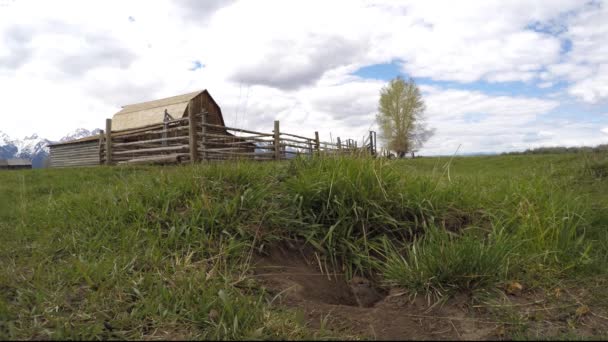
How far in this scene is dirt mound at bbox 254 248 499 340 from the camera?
1.95m

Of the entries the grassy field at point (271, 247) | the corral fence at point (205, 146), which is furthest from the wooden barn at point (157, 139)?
the grassy field at point (271, 247)

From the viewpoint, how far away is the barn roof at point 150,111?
1909 cm

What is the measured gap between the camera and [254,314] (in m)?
1.96

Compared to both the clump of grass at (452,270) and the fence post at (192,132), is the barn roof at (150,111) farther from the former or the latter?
the clump of grass at (452,270)

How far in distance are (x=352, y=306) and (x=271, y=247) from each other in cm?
82

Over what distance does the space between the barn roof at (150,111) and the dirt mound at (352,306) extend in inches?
668

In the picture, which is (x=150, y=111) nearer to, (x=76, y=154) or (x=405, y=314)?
(x=76, y=154)

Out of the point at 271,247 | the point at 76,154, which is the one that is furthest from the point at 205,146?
the point at 76,154

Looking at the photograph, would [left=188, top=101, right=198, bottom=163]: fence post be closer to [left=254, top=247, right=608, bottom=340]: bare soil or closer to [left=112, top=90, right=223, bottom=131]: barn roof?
[left=112, top=90, right=223, bottom=131]: barn roof

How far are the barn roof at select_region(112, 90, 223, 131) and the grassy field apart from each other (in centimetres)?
1563

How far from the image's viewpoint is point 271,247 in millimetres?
2939

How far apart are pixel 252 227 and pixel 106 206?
1.44m

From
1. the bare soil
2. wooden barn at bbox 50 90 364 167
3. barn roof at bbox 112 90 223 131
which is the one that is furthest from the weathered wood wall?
the bare soil

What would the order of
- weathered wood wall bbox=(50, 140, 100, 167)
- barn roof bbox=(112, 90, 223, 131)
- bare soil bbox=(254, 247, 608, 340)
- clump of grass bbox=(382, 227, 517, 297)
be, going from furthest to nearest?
weathered wood wall bbox=(50, 140, 100, 167) → barn roof bbox=(112, 90, 223, 131) → clump of grass bbox=(382, 227, 517, 297) → bare soil bbox=(254, 247, 608, 340)
